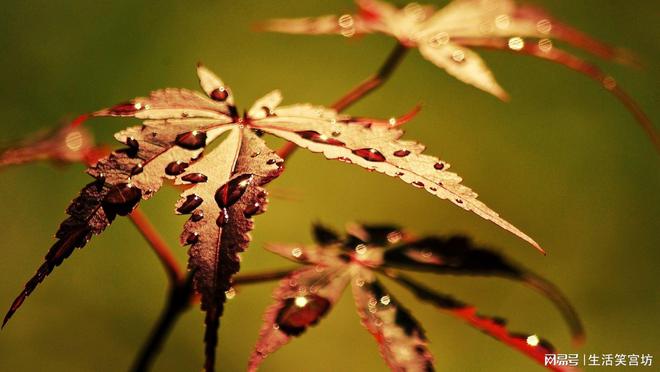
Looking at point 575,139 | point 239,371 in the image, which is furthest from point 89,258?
point 575,139

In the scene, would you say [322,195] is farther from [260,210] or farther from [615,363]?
[260,210]

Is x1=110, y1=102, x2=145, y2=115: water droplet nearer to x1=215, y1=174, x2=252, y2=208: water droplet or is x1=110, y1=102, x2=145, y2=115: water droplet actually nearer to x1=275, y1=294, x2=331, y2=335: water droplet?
x1=215, y1=174, x2=252, y2=208: water droplet

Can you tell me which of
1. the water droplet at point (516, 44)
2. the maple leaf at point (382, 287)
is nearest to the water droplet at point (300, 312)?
the maple leaf at point (382, 287)

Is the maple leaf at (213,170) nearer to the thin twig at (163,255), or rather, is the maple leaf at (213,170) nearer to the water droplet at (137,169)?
the water droplet at (137,169)

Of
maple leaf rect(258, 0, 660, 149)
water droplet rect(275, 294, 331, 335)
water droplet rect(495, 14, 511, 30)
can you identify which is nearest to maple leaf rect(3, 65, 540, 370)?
water droplet rect(275, 294, 331, 335)

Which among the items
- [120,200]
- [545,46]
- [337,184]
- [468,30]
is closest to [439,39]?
[468,30]

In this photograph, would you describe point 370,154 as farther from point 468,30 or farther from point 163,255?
point 468,30
